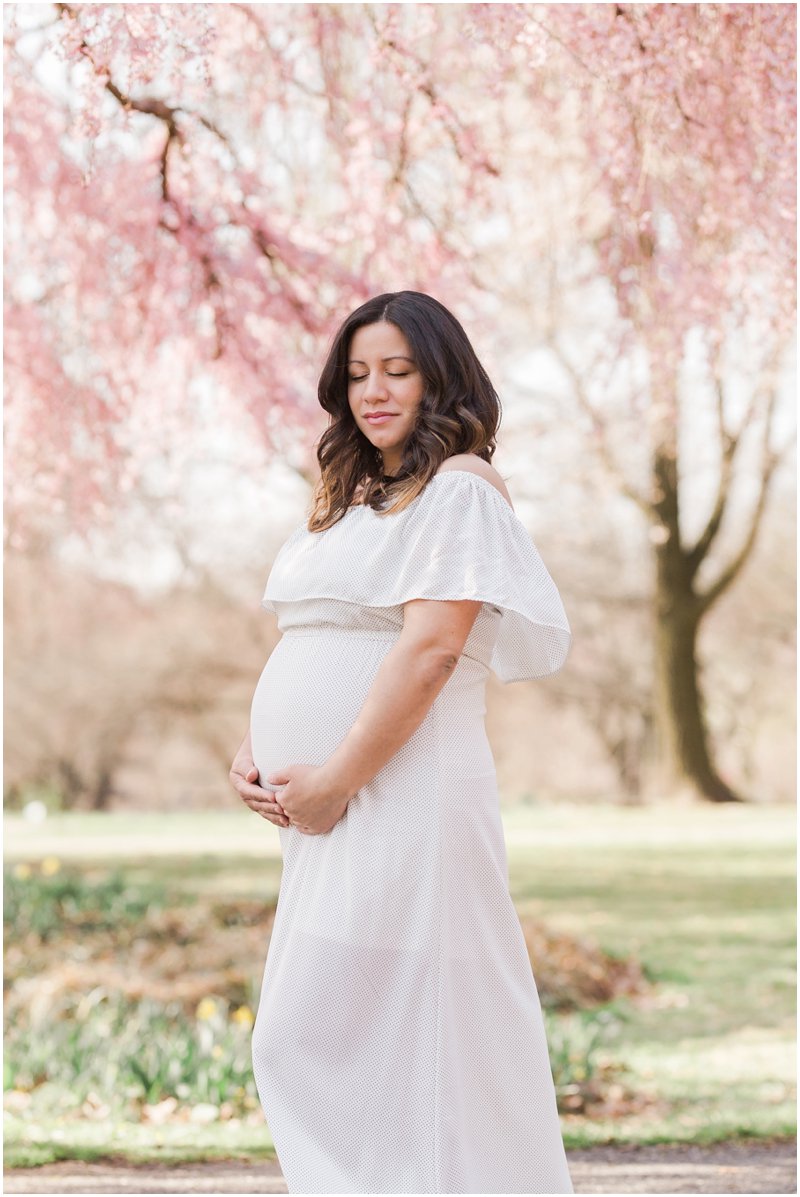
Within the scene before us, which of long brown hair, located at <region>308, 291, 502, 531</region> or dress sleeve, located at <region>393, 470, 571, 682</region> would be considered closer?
dress sleeve, located at <region>393, 470, 571, 682</region>

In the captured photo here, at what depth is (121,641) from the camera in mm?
18625

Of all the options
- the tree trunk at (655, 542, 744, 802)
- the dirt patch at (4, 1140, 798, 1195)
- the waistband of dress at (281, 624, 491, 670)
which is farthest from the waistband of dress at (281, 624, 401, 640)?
the tree trunk at (655, 542, 744, 802)

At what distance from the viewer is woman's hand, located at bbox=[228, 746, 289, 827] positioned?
8.41ft

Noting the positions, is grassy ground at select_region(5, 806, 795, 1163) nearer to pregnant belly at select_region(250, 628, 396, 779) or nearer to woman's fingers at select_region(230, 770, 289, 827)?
woman's fingers at select_region(230, 770, 289, 827)

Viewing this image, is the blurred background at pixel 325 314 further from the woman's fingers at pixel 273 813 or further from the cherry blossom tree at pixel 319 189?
the woman's fingers at pixel 273 813

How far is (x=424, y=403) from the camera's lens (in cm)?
260

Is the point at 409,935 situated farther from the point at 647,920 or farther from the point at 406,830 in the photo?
the point at 647,920

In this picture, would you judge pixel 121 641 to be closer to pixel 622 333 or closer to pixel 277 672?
pixel 622 333

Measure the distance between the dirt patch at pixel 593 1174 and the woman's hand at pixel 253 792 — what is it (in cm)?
141

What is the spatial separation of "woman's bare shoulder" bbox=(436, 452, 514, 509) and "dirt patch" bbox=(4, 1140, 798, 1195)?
2.01m

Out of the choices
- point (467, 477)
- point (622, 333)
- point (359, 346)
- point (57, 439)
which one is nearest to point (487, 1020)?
point (467, 477)

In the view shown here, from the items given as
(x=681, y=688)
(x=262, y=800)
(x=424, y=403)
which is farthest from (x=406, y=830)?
(x=681, y=688)

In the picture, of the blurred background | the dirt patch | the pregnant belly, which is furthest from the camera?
the blurred background

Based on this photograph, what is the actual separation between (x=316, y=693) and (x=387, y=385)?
1.97 feet
